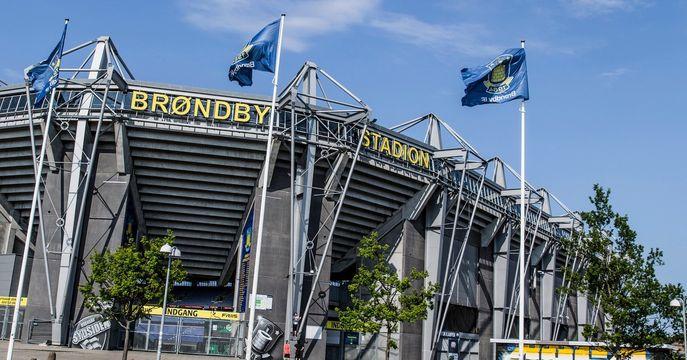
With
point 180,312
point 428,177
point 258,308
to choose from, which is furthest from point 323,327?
point 428,177

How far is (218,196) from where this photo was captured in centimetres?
5331

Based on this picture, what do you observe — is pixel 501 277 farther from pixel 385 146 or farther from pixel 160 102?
pixel 160 102

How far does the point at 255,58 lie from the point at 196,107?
45.9ft

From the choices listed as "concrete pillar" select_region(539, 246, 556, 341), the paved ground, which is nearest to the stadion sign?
the paved ground

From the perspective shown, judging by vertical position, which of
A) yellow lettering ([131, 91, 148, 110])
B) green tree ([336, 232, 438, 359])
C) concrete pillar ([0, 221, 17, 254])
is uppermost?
yellow lettering ([131, 91, 148, 110])

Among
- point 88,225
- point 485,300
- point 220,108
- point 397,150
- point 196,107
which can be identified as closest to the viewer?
point 196,107

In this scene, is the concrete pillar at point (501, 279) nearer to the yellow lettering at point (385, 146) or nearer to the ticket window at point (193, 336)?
the yellow lettering at point (385, 146)

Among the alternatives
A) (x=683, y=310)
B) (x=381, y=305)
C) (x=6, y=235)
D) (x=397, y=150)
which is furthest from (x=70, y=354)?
(x=683, y=310)

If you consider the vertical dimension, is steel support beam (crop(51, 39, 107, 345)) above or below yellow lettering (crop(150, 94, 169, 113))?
below

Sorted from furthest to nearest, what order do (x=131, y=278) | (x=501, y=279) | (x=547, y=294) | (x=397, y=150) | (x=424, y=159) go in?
(x=547, y=294) < (x=501, y=279) < (x=424, y=159) < (x=397, y=150) < (x=131, y=278)

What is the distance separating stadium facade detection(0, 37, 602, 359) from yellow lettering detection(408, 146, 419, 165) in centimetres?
12

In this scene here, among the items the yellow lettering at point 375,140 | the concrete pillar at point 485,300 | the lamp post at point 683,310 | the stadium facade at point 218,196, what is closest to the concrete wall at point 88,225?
the stadium facade at point 218,196

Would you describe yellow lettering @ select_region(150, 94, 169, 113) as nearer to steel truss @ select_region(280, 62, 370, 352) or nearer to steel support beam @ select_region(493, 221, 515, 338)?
steel truss @ select_region(280, 62, 370, 352)

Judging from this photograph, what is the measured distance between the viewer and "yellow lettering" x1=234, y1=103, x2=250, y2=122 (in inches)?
1919
